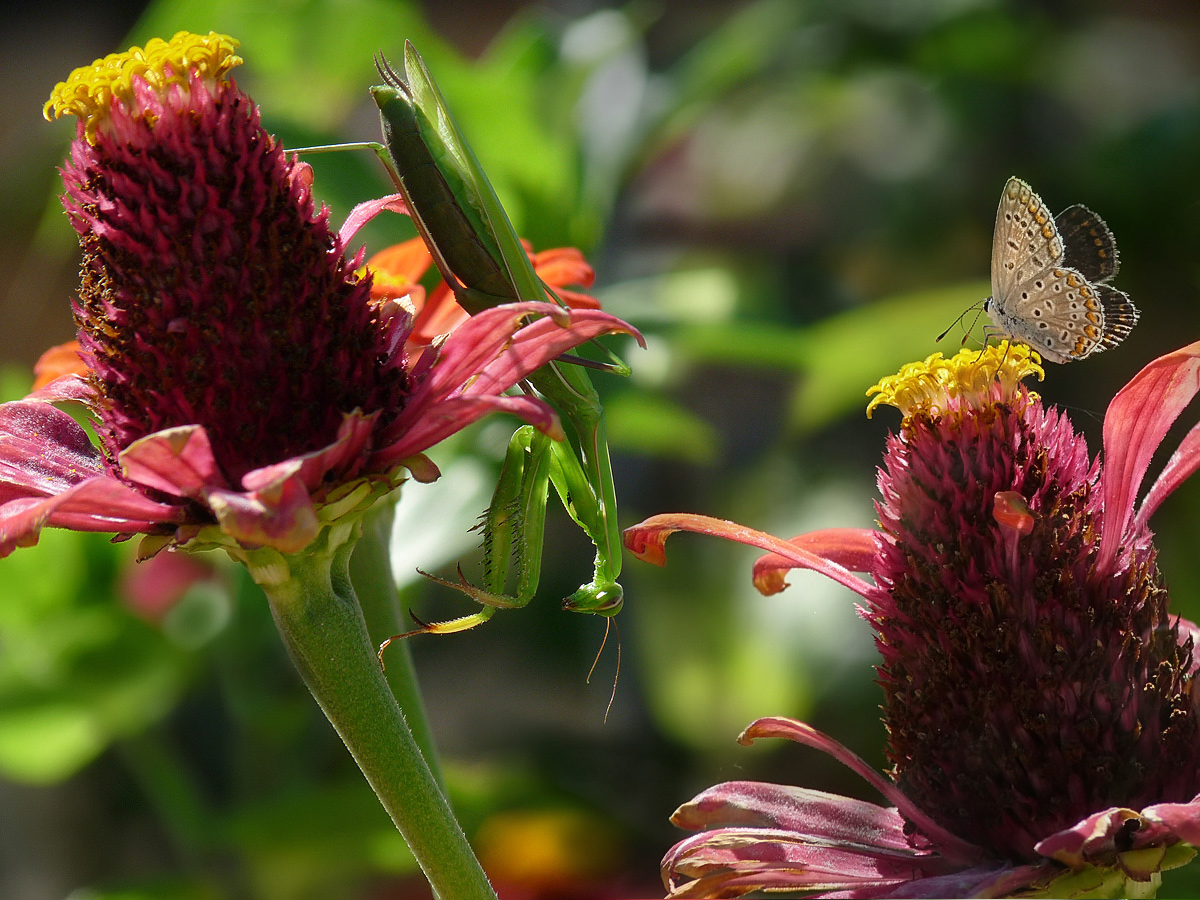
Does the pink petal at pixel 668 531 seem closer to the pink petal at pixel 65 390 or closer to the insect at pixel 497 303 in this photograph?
the insect at pixel 497 303

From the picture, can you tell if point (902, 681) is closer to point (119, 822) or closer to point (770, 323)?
point (770, 323)

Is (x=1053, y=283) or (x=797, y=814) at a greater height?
(x=1053, y=283)

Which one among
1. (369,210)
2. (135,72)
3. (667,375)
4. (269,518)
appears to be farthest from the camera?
(667,375)

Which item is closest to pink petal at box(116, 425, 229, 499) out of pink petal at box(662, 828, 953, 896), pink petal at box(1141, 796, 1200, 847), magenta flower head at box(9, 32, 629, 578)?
magenta flower head at box(9, 32, 629, 578)

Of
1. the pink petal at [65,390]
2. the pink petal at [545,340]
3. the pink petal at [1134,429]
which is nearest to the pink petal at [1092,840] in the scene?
the pink petal at [1134,429]

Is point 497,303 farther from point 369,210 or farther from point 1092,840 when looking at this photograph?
point 1092,840

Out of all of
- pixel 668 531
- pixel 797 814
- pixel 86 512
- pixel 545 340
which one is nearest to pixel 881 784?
pixel 797 814
